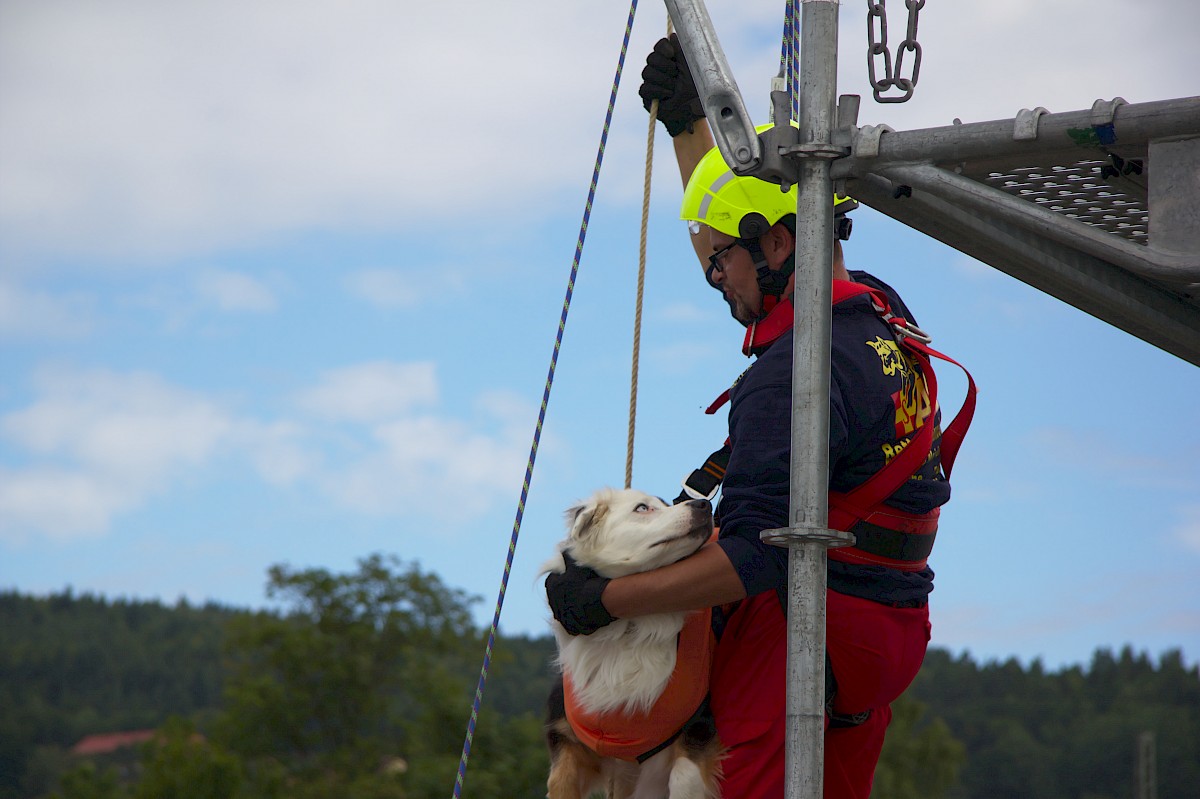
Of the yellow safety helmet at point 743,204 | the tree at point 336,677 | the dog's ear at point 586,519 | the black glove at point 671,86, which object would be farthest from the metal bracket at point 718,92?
the tree at point 336,677

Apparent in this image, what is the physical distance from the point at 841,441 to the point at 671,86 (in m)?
1.71

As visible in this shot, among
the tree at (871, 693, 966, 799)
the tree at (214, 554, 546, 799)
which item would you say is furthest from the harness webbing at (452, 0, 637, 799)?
the tree at (871, 693, 966, 799)

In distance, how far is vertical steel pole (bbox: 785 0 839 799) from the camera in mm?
3279

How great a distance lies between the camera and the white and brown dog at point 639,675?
4.36 m

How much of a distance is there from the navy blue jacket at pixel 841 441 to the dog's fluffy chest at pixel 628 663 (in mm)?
497

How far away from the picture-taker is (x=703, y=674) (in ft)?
14.3

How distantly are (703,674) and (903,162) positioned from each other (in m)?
1.83

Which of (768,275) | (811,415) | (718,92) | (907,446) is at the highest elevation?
(718,92)

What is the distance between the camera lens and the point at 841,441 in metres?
3.93

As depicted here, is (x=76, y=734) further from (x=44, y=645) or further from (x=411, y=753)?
(x=411, y=753)

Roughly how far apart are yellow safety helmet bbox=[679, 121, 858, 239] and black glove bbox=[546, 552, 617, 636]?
4.05 feet

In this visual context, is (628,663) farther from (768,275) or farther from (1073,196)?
(1073,196)

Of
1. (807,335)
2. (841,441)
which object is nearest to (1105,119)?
(807,335)

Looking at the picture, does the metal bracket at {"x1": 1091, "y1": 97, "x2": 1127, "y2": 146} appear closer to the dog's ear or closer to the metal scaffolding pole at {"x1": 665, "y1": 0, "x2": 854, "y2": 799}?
the metal scaffolding pole at {"x1": 665, "y1": 0, "x2": 854, "y2": 799}
